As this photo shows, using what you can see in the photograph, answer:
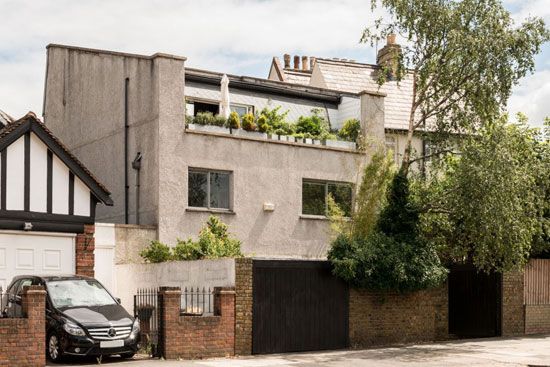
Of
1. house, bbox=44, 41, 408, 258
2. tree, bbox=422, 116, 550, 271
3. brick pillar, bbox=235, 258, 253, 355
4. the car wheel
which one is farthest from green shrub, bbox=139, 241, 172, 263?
tree, bbox=422, 116, 550, 271

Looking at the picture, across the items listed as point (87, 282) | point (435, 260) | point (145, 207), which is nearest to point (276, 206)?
point (145, 207)

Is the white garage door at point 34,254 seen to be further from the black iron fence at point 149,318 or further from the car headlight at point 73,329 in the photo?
the car headlight at point 73,329

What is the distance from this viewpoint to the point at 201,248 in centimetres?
2455

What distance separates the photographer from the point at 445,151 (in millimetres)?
26141

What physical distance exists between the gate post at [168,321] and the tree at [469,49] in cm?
828

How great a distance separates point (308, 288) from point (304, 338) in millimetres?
1187

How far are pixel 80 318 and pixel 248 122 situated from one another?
457 inches

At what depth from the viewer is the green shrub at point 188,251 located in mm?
24500

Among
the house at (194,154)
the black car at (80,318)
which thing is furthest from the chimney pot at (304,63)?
the black car at (80,318)

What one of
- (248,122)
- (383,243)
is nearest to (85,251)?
(248,122)

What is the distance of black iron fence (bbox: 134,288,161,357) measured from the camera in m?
19.8

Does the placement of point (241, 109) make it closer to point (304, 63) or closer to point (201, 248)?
point (201, 248)

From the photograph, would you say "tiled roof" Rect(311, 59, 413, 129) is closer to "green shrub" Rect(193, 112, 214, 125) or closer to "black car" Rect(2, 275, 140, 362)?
"green shrub" Rect(193, 112, 214, 125)

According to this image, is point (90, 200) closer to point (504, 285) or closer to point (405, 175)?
point (405, 175)
